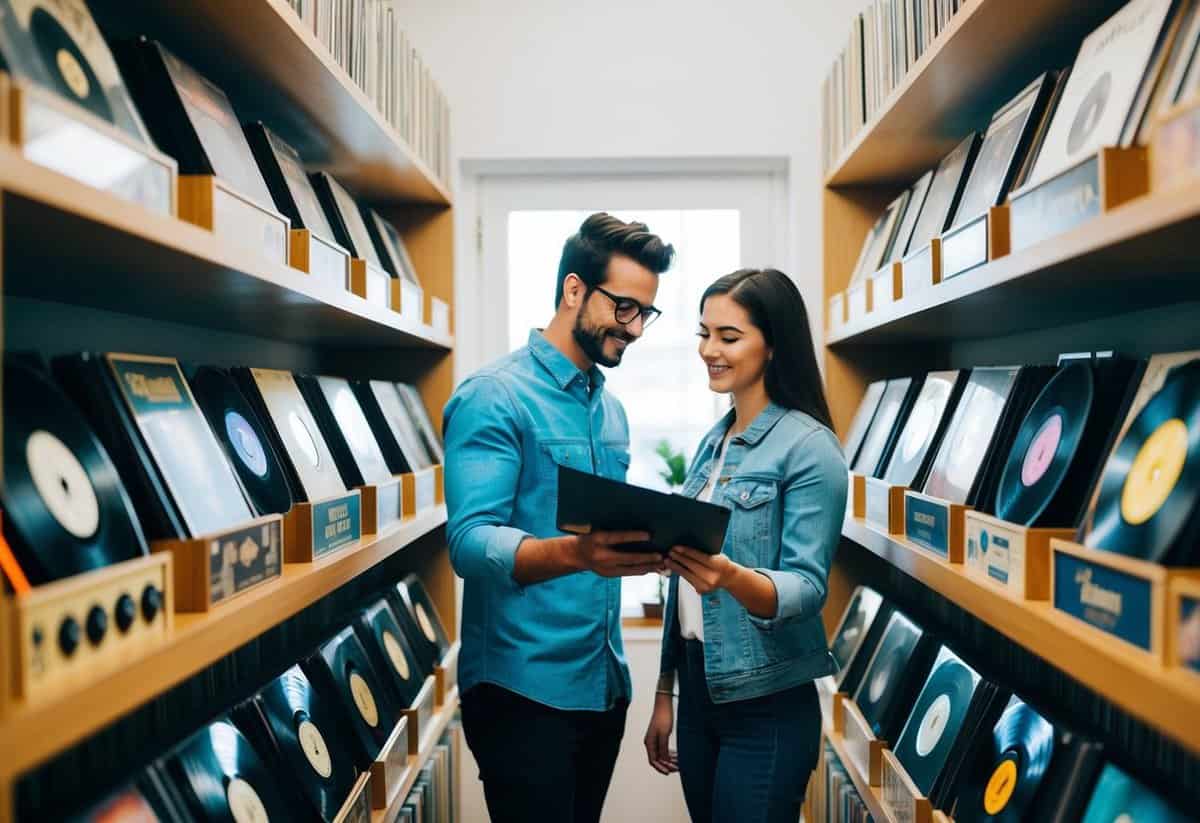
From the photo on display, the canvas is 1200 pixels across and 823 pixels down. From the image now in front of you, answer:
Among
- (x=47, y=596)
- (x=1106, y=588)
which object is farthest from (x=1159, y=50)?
(x=47, y=596)

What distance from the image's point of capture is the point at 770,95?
9.04ft

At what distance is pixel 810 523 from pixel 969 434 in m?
0.32

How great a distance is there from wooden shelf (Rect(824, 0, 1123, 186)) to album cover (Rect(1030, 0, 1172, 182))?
119 millimetres

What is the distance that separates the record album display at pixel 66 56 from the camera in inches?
31.6

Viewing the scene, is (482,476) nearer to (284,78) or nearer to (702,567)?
(702,567)

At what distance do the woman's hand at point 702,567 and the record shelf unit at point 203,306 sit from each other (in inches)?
21.0

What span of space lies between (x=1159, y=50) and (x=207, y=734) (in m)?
1.49

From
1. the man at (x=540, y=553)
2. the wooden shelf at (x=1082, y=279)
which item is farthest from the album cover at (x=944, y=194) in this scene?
the man at (x=540, y=553)

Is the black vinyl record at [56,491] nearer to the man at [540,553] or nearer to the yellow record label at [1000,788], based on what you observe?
the man at [540,553]

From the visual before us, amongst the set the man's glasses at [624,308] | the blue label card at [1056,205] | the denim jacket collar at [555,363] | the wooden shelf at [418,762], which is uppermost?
the blue label card at [1056,205]

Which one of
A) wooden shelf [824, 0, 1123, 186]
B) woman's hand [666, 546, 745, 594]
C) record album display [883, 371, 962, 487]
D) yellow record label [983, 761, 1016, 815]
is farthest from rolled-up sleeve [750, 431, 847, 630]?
wooden shelf [824, 0, 1123, 186]

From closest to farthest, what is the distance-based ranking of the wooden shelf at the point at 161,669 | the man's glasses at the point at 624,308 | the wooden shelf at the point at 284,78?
1. the wooden shelf at the point at 161,669
2. the wooden shelf at the point at 284,78
3. the man's glasses at the point at 624,308

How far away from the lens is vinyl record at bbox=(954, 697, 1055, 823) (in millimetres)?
1206

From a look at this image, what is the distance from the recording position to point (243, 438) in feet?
4.43
